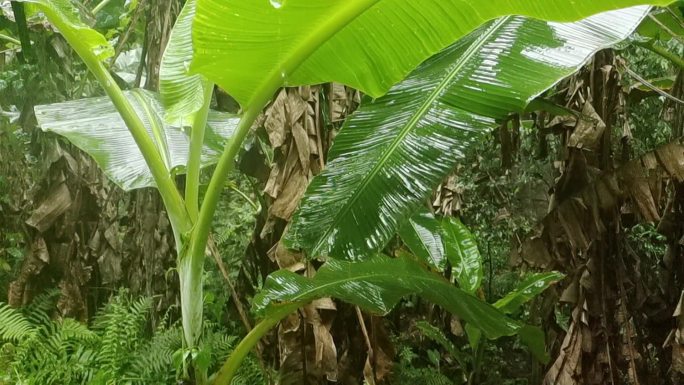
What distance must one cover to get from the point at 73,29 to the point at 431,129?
814 millimetres

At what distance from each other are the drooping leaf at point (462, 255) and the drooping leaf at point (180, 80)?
1.01 metres

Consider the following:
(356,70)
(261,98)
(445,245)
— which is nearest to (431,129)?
(356,70)

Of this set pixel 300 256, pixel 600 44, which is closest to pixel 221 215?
pixel 300 256

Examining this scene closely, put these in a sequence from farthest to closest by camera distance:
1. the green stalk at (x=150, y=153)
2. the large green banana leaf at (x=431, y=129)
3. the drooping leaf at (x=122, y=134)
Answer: the drooping leaf at (x=122, y=134)
the green stalk at (x=150, y=153)
the large green banana leaf at (x=431, y=129)

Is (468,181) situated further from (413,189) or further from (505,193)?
(413,189)

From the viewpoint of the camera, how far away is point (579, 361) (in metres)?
Result: 1.96

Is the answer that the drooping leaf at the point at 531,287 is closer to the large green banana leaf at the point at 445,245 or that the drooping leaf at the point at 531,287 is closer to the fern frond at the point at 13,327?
the large green banana leaf at the point at 445,245

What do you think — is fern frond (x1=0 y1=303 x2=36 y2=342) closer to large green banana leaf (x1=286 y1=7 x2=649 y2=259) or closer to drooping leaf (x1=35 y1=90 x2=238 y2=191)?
drooping leaf (x1=35 y1=90 x2=238 y2=191)

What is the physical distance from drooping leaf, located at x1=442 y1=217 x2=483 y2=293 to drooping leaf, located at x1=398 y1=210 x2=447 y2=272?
157 millimetres

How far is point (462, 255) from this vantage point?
2037 millimetres

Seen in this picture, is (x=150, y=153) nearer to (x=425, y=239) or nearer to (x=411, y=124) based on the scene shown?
(x=411, y=124)

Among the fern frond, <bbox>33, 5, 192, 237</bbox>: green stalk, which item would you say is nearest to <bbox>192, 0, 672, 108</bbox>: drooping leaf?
<bbox>33, 5, 192, 237</bbox>: green stalk

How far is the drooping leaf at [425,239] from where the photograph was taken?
1.81 metres

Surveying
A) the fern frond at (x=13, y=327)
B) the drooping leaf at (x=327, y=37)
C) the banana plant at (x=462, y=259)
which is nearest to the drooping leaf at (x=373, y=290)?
the banana plant at (x=462, y=259)
